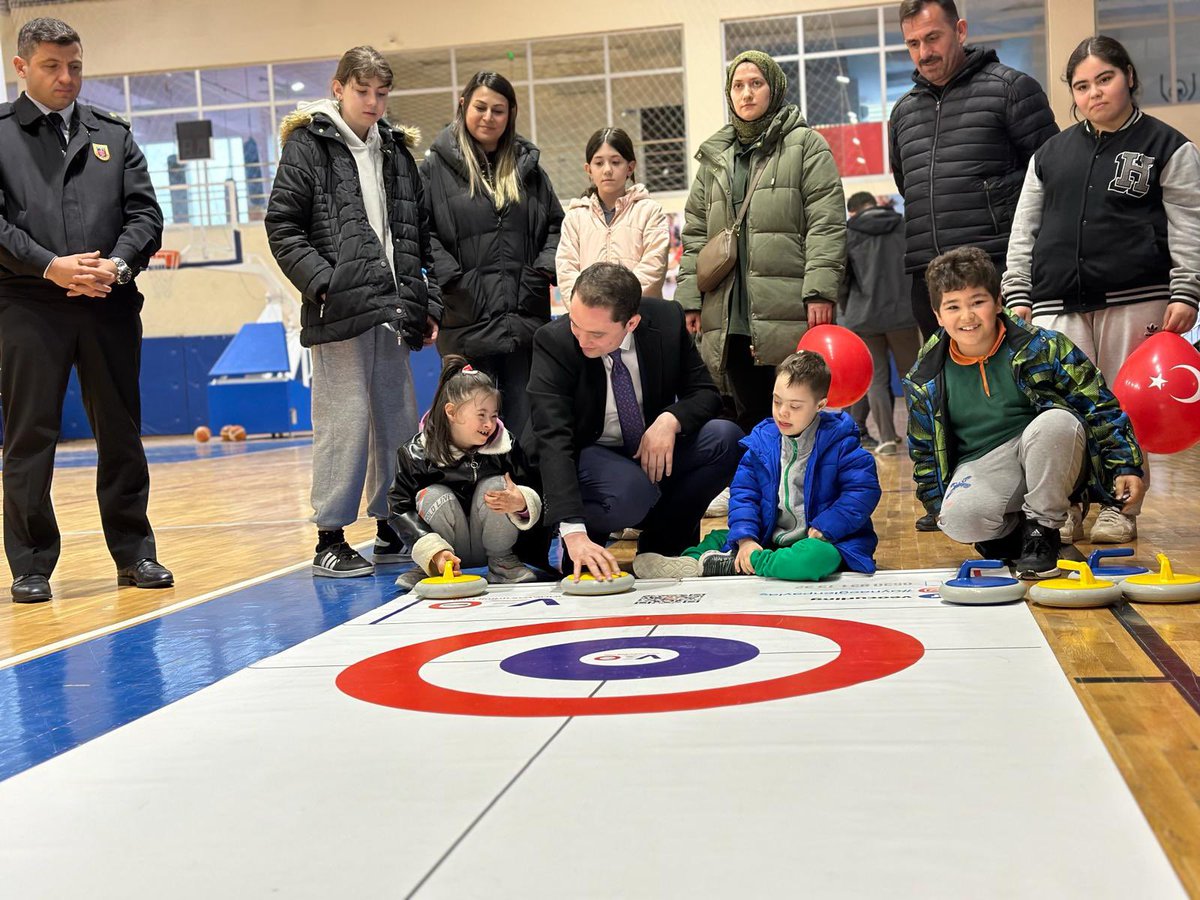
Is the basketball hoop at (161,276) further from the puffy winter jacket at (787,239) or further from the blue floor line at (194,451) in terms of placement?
the puffy winter jacket at (787,239)

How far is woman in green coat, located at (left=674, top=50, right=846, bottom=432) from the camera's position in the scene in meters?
4.37

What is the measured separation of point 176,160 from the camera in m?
19.0

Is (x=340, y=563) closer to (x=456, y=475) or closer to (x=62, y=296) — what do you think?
(x=456, y=475)

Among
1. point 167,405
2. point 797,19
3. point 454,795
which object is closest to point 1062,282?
point 454,795

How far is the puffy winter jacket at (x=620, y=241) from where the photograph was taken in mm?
4535

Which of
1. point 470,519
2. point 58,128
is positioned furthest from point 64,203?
point 470,519

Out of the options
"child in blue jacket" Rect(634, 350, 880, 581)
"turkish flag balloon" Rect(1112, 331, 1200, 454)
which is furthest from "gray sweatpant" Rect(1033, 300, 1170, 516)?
"child in blue jacket" Rect(634, 350, 880, 581)

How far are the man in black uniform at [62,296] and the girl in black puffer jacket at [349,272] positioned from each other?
21.0 inches

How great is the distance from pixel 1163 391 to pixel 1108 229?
622 mm

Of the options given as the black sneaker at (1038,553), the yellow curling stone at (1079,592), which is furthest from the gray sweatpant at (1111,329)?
the yellow curling stone at (1079,592)

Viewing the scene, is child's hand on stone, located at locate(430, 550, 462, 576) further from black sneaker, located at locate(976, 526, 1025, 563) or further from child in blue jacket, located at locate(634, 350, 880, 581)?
black sneaker, located at locate(976, 526, 1025, 563)

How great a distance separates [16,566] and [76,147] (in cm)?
140

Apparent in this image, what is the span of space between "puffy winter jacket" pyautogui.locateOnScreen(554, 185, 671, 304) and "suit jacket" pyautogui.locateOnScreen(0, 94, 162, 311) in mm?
1467

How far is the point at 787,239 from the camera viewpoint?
4.43 metres
